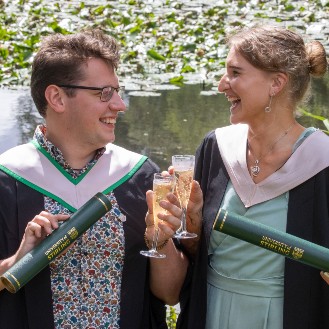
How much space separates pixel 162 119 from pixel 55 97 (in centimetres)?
536

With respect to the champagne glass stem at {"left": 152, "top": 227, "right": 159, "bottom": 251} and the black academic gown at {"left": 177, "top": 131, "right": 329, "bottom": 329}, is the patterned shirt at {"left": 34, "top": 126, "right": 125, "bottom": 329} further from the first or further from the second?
the black academic gown at {"left": 177, "top": 131, "right": 329, "bottom": 329}

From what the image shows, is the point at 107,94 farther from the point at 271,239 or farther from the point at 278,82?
the point at 271,239

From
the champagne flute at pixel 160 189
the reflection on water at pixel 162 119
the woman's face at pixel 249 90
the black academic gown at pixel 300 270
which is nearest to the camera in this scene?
the champagne flute at pixel 160 189

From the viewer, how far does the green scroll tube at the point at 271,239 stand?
3.23m

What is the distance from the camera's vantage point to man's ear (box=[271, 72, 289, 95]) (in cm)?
371

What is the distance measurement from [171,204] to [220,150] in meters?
0.54

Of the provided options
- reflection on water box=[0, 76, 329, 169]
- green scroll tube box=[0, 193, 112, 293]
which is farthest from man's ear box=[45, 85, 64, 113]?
reflection on water box=[0, 76, 329, 169]

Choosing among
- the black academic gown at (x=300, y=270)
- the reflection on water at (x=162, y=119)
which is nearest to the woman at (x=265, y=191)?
the black academic gown at (x=300, y=270)

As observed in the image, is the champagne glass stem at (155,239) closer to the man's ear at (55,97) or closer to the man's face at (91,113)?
the man's face at (91,113)

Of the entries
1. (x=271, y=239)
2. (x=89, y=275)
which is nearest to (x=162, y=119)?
(x=89, y=275)

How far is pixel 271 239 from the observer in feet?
10.6

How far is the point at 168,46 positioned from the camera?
36.3 feet

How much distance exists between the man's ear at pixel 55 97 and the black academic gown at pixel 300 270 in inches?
27.3

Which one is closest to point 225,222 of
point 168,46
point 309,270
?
point 309,270
